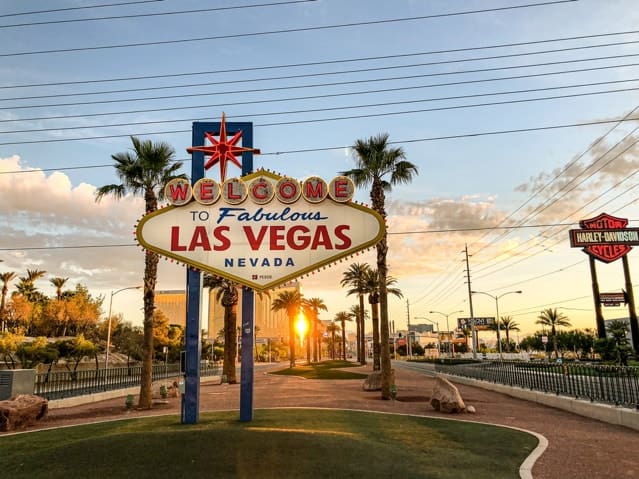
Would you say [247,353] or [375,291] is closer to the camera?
[247,353]

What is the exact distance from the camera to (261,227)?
15.1m

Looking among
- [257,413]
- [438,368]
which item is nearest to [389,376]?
[257,413]

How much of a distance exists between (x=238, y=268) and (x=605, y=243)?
4457cm

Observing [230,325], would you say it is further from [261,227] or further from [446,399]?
[261,227]

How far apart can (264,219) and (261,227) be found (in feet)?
0.94

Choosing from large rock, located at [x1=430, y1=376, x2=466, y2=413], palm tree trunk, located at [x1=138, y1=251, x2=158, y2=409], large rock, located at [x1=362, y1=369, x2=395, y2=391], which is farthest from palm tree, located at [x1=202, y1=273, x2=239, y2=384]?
large rock, located at [x1=430, y1=376, x2=466, y2=413]

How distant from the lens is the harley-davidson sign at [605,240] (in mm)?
46219

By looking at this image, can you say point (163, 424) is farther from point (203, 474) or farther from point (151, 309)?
point (151, 309)

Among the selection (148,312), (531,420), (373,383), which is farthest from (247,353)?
(373,383)

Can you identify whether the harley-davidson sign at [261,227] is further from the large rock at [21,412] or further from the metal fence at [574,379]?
the metal fence at [574,379]

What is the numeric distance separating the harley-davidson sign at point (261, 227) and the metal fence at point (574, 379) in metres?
10.3

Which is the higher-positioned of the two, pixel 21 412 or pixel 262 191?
pixel 262 191

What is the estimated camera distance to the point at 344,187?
15188mm

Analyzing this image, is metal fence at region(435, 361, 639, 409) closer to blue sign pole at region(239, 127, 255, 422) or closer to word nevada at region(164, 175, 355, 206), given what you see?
word nevada at region(164, 175, 355, 206)
